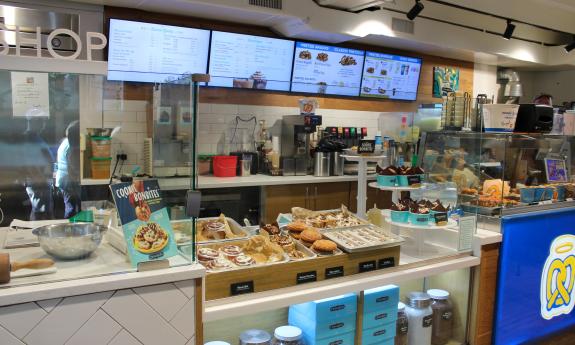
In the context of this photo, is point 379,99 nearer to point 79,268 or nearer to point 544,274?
point 544,274

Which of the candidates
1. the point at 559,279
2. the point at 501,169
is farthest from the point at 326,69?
the point at 559,279

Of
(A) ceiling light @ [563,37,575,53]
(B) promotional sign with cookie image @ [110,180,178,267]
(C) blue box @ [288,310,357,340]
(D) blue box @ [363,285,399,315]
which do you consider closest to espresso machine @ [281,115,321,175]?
(D) blue box @ [363,285,399,315]

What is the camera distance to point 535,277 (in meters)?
3.17

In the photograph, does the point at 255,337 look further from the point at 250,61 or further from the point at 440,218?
the point at 250,61

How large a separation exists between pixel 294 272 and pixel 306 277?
70 millimetres

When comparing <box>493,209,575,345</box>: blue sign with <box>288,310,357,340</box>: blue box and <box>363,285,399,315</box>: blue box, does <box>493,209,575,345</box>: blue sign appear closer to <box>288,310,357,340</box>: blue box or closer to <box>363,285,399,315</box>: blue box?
<box>363,285,399,315</box>: blue box

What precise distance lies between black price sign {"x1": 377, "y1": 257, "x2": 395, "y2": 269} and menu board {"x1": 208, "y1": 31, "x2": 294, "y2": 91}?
2995 millimetres

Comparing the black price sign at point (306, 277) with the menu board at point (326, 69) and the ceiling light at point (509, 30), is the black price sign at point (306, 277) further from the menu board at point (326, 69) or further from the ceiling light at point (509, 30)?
the ceiling light at point (509, 30)

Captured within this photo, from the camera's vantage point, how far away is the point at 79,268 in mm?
1734

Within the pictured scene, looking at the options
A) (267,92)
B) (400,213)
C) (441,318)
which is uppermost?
(267,92)

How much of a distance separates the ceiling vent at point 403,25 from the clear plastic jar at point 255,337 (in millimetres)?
4122

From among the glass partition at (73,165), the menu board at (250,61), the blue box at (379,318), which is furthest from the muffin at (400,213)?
the menu board at (250,61)

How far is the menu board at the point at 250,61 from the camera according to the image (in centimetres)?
485

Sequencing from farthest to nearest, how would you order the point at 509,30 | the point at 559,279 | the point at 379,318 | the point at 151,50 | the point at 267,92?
the point at 509,30
the point at 267,92
the point at 151,50
the point at 559,279
the point at 379,318
